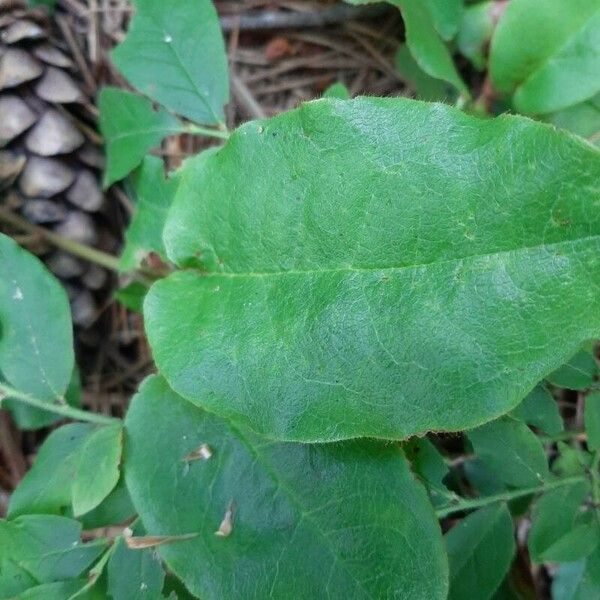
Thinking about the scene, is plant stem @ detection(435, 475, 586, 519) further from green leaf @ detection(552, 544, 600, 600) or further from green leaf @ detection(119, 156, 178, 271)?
green leaf @ detection(119, 156, 178, 271)

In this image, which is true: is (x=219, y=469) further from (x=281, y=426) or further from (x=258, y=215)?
(x=258, y=215)

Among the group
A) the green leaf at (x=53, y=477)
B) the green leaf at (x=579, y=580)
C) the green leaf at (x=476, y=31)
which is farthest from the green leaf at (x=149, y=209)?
the green leaf at (x=579, y=580)

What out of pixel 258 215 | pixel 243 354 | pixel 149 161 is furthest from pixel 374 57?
pixel 243 354

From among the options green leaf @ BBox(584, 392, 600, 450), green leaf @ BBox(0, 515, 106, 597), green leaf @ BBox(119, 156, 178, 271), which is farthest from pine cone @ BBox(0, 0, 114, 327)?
A: green leaf @ BBox(584, 392, 600, 450)

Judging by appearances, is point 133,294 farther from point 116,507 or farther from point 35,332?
point 116,507

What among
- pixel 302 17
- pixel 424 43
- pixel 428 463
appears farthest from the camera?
pixel 302 17

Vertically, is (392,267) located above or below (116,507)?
above

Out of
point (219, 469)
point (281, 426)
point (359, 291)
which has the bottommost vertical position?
point (219, 469)

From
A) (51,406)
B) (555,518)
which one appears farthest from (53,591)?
(555,518)
